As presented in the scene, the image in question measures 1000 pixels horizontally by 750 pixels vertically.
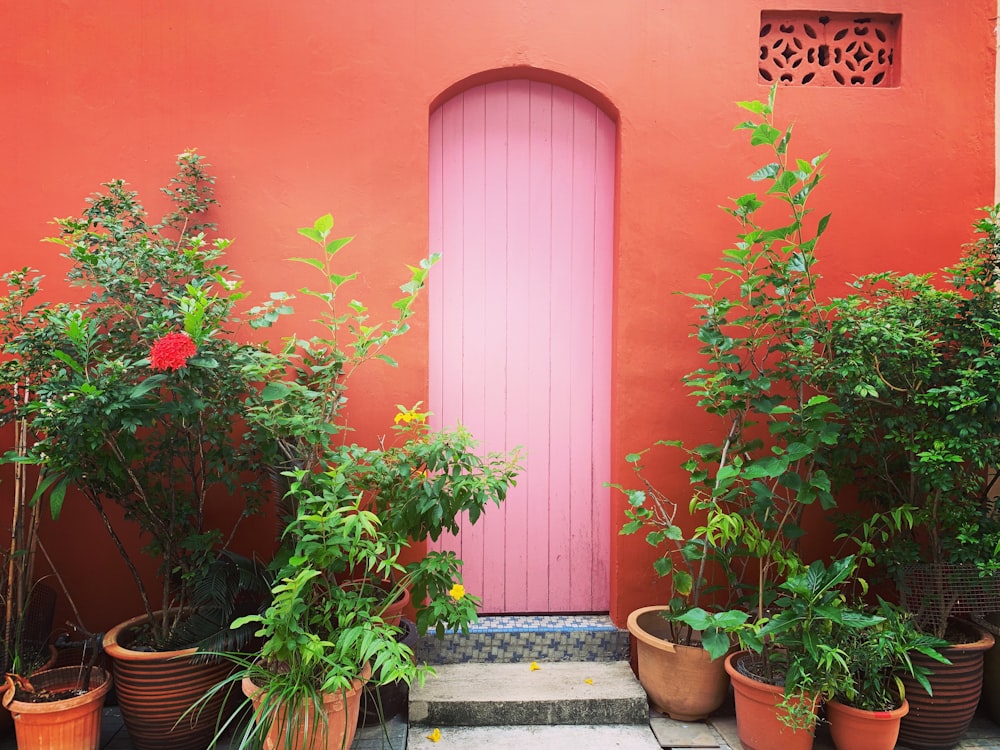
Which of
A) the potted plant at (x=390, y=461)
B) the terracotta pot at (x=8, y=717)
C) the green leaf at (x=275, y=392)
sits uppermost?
the green leaf at (x=275, y=392)

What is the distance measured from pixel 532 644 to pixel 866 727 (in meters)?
1.54

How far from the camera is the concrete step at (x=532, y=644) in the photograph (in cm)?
382

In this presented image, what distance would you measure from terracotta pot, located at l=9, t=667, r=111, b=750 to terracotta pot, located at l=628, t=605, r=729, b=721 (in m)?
2.33

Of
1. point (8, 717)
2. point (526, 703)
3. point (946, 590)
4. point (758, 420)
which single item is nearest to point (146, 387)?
point (8, 717)

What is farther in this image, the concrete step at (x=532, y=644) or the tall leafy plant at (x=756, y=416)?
the concrete step at (x=532, y=644)

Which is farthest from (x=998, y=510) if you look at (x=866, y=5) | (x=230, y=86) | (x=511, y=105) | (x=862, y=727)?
(x=230, y=86)

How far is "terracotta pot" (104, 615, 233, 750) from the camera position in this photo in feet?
10.2

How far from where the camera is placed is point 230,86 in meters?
3.70

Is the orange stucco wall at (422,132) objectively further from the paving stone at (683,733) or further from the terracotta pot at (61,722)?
the terracotta pot at (61,722)

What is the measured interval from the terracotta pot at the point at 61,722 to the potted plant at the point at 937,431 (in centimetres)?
335

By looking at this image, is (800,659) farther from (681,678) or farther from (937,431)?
(937,431)

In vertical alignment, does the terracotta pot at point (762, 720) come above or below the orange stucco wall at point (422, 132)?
below

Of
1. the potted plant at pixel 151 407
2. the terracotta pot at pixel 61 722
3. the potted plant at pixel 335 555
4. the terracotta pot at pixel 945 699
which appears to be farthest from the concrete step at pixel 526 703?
the terracotta pot at pixel 61 722

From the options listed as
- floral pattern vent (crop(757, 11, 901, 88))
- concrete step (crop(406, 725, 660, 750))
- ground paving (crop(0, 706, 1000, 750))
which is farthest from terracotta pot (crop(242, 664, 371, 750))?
floral pattern vent (crop(757, 11, 901, 88))
